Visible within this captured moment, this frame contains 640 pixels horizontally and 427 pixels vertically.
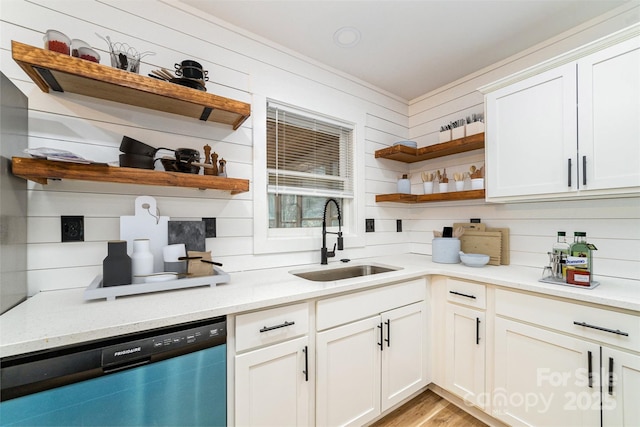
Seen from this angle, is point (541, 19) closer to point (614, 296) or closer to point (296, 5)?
point (296, 5)

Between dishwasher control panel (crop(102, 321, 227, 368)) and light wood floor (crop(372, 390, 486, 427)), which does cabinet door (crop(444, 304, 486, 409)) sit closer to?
→ light wood floor (crop(372, 390, 486, 427))

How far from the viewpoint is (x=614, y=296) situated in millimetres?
1287

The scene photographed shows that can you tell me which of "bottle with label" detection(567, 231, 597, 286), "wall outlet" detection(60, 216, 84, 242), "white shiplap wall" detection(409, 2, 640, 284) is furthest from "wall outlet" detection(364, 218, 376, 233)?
"wall outlet" detection(60, 216, 84, 242)

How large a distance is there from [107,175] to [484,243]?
2524mm

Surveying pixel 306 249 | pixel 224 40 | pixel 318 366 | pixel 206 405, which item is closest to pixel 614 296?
pixel 318 366

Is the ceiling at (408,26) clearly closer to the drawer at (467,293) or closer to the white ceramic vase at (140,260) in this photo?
the white ceramic vase at (140,260)

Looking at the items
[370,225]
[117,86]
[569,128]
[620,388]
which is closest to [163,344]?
[117,86]

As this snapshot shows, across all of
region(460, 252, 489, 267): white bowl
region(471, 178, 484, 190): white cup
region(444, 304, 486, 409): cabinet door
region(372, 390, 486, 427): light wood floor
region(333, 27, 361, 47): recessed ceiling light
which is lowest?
region(372, 390, 486, 427): light wood floor

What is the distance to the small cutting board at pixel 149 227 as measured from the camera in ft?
4.62

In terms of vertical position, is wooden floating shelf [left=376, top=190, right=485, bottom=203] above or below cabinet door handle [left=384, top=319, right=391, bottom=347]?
above

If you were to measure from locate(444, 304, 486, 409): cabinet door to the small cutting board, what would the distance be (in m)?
1.91

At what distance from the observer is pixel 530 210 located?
2037 mm

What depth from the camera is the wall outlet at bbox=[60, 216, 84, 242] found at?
4.30 feet

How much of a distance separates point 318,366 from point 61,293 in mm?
1296
